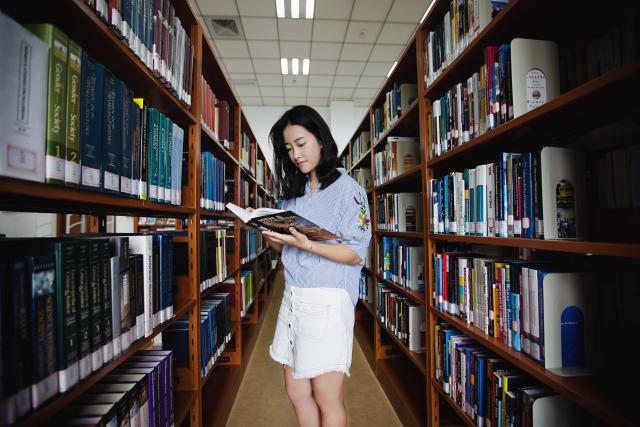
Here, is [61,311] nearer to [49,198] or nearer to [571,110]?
[49,198]

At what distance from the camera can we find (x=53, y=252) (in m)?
0.55

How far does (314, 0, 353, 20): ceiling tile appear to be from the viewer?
338cm

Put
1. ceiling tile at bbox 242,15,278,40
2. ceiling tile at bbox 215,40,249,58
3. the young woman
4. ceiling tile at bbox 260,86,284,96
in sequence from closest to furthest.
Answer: the young woman
ceiling tile at bbox 242,15,278,40
ceiling tile at bbox 215,40,249,58
ceiling tile at bbox 260,86,284,96

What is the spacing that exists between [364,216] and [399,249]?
90 cm

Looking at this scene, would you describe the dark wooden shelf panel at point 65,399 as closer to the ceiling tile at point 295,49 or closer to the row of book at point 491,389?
the row of book at point 491,389

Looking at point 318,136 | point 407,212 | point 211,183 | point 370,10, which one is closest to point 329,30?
point 370,10

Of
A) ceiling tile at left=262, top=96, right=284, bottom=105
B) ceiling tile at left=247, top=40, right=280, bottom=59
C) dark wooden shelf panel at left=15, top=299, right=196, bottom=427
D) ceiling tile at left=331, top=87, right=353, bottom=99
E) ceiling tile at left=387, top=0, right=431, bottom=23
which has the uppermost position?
ceiling tile at left=387, top=0, right=431, bottom=23

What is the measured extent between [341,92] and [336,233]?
197 inches

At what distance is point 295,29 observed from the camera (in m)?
3.83

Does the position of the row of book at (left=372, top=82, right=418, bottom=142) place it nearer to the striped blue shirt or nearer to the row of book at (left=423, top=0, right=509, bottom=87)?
the row of book at (left=423, top=0, right=509, bottom=87)

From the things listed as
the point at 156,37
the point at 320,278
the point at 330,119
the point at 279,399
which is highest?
the point at 330,119

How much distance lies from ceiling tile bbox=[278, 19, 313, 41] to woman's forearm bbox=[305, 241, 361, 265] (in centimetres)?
354

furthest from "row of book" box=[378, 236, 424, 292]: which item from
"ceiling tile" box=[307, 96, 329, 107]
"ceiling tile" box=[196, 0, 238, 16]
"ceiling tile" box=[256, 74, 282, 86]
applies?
"ceiling tile" box=[307, 96, 329, 107]

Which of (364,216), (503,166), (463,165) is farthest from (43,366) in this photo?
(463,165)
